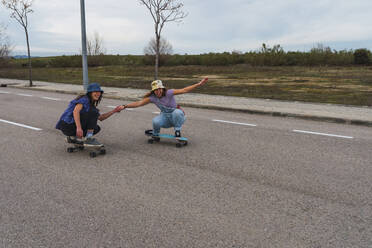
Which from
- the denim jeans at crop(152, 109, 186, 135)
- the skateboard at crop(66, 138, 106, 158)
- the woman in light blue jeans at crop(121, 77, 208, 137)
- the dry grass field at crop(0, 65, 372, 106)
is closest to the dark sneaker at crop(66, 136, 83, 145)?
the skateboard at crop(66, 138, 106, 158)

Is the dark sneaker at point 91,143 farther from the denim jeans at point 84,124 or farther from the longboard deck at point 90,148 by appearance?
the denim jeans at point 84,124

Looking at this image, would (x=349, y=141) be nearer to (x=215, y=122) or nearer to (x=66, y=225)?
(x=215, y=122)

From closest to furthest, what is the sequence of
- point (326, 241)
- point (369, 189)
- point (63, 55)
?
1. point (326, 241)
2. point (369, 189)
3. point (63, 55)

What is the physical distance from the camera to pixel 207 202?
3908mm

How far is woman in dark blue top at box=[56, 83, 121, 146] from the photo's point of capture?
228 inches

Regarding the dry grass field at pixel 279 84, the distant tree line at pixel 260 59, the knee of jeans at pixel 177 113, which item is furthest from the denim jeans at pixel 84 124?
the distant tree line at pixel 260 59

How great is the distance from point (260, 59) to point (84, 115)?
45.0 meters

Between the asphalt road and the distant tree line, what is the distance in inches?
1672

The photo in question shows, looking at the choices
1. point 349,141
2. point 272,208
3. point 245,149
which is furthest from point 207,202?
point 349,141

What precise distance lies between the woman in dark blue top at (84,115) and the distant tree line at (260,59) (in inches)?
1747

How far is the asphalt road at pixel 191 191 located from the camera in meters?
3.19

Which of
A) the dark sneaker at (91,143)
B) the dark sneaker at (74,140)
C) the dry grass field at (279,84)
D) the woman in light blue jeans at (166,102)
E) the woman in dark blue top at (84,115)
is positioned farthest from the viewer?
the dry grass field at (279,84)

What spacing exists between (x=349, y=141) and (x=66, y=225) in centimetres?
572

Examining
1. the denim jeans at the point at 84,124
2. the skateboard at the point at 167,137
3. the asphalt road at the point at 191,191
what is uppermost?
the denim jeans at the point at 84,124
